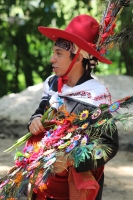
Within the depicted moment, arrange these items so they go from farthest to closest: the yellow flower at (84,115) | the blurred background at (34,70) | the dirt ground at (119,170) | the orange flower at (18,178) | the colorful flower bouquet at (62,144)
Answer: the blurred background at (34,70) → the dirt ground at (119,170) → the orange flower at (18,178) → the yellow flower at (84,115) → the colorful flower bouquet at (62,144)

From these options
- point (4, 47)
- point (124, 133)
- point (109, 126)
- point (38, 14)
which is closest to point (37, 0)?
point (38, 14)

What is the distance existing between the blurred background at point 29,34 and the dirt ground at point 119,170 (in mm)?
1653

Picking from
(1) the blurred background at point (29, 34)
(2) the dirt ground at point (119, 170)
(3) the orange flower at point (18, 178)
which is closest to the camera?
(3) the orange flower at point (18, 178)

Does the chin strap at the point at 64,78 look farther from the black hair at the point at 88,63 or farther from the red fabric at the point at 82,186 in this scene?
the red fabric at the point at 82,186

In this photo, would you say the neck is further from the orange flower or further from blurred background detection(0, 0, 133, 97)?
blurred background detection(0, 0, 133, 97)

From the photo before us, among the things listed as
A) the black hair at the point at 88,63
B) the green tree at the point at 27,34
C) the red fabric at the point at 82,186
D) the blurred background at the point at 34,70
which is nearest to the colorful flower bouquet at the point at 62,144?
the red fabric at the point at 82,186

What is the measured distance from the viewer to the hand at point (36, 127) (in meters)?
2.85

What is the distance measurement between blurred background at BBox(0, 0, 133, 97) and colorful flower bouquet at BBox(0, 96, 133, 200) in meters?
3.34

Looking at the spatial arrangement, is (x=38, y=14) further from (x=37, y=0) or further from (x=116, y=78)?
(x=116, y=78)

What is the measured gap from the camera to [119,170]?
14.5ft

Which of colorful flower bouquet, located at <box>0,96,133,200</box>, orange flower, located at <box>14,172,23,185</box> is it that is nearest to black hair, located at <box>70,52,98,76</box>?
colorful flower bouquet, located at <box>0,96,133,200</box>

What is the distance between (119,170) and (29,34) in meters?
3.96

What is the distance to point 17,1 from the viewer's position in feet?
23.2

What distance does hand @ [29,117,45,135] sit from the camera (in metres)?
2.85
